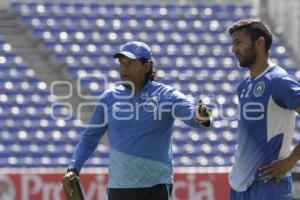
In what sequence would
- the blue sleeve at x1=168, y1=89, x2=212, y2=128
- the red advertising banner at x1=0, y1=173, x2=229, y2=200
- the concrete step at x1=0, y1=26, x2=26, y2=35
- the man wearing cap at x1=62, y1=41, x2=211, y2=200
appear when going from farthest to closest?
1. the concrete step at x1=0, y1=26, x2=26, y2=35
2. the red advertising banner at x1=0, y1=173, x2=229, y2=200
3. the man wearing cap at x1=62, y1=41, x2=211, y2=200
4. the blue sleeve at x1=168, y1=89, x2=212, y2=128

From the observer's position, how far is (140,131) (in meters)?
5.46

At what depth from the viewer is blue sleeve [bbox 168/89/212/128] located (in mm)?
5199

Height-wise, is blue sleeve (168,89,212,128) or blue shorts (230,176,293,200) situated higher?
blue sleeve (168,89,212,128)

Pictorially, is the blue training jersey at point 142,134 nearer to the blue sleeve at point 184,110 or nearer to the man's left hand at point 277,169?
the blue sleeve at point 184,110

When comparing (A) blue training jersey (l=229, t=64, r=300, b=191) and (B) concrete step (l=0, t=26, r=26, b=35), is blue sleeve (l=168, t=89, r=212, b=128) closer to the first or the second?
(A) blue training jersey (l=229, t=64, r=300, b=191)

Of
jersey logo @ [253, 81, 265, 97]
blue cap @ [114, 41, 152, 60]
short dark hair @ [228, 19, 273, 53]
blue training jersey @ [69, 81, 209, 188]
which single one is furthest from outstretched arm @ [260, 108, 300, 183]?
blue cap @ [114, 41, 152, 60]

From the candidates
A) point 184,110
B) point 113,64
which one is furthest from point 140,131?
point 113,64

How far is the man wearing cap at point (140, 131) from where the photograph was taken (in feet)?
17.9

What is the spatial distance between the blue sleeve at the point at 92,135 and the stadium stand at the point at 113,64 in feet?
18.7

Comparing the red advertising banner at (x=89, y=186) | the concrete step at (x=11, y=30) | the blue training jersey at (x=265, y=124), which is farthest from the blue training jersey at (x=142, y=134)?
the concrete step at (x=11, y=30)

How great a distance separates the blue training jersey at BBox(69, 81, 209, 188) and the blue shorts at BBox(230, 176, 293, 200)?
697 millimetres

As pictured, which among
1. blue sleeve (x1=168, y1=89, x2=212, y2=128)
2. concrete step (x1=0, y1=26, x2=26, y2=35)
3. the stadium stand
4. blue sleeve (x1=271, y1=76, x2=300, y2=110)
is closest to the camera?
blue sleeve (x1=271, y1=76, x2=300, y2=110)

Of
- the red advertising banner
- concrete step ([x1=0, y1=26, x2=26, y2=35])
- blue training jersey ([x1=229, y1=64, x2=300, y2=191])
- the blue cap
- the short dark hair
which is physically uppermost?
the short dark hair

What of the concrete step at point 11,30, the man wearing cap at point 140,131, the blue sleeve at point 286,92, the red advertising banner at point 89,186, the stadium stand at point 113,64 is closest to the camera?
the blue sleeve at point 286,92
